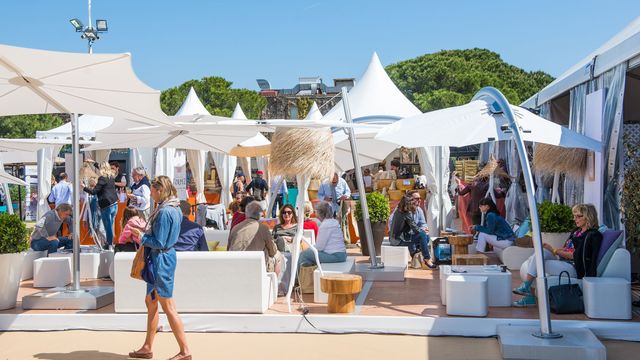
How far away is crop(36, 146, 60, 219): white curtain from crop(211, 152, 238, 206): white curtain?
3725 millimetres

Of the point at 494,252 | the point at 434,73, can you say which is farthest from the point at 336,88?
the point at 494,252

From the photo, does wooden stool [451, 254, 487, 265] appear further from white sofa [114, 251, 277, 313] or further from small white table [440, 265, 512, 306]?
white sofa [114, 251, 277, 313]

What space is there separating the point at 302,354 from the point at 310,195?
9.81m

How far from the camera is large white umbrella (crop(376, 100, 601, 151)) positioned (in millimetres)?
5875

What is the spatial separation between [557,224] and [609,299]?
2.15 meters

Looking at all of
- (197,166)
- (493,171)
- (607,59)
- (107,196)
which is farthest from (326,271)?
(197,166)

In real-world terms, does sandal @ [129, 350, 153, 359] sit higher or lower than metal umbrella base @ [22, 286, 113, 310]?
lower

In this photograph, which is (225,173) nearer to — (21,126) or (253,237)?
(253,237)

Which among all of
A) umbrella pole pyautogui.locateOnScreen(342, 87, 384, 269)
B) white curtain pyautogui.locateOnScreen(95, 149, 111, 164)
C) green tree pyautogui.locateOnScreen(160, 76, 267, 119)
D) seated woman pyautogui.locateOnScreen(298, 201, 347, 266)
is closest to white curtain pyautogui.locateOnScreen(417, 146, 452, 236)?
umbrella pole pyautogui.locateOnScreen(342, 87, 384, 269)

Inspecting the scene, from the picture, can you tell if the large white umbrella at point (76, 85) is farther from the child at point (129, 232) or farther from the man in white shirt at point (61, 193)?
the man in white shirt at point (61, 193)

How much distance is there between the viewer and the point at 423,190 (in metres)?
13.7

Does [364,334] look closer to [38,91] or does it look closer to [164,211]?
[164,211]

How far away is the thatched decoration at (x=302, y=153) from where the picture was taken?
6.32m

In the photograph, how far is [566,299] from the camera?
5.95 metres
